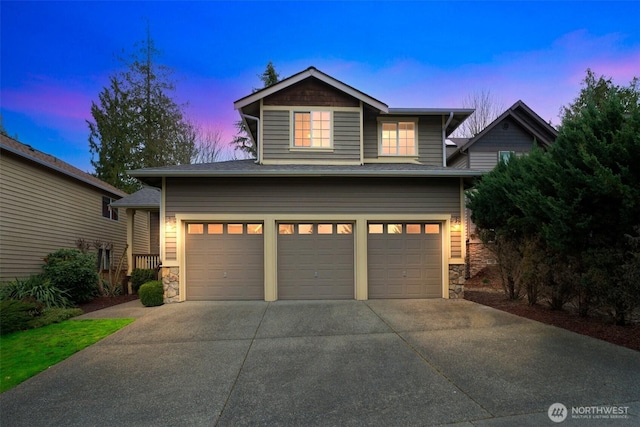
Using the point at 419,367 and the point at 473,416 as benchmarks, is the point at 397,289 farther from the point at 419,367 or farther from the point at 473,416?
the point at 473,416

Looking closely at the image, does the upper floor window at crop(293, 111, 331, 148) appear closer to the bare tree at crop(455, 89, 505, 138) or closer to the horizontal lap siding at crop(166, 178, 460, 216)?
the horizontal lap siding at crop(166, 178, 460, 216)

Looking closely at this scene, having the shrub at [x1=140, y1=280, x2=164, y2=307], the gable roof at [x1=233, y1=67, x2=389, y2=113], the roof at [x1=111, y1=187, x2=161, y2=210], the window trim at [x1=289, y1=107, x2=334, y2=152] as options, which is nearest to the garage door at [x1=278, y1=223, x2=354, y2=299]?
the window trim at [x1=289, y1=107, x2=334, y2=152]

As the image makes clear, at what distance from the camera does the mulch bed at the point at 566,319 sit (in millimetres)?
5023

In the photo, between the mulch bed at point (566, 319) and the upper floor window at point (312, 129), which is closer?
the mulch bed at point (566, 319)

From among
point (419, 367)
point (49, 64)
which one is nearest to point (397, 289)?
point (419, 367)

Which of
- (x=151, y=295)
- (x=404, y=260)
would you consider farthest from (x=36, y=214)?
(x=404, y=260)

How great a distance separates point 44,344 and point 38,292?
3.84m

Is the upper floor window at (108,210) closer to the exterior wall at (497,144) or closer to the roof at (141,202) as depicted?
the roof at (141,202)

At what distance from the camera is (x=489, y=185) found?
7949 mm

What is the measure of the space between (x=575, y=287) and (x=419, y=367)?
4106 millimetres
